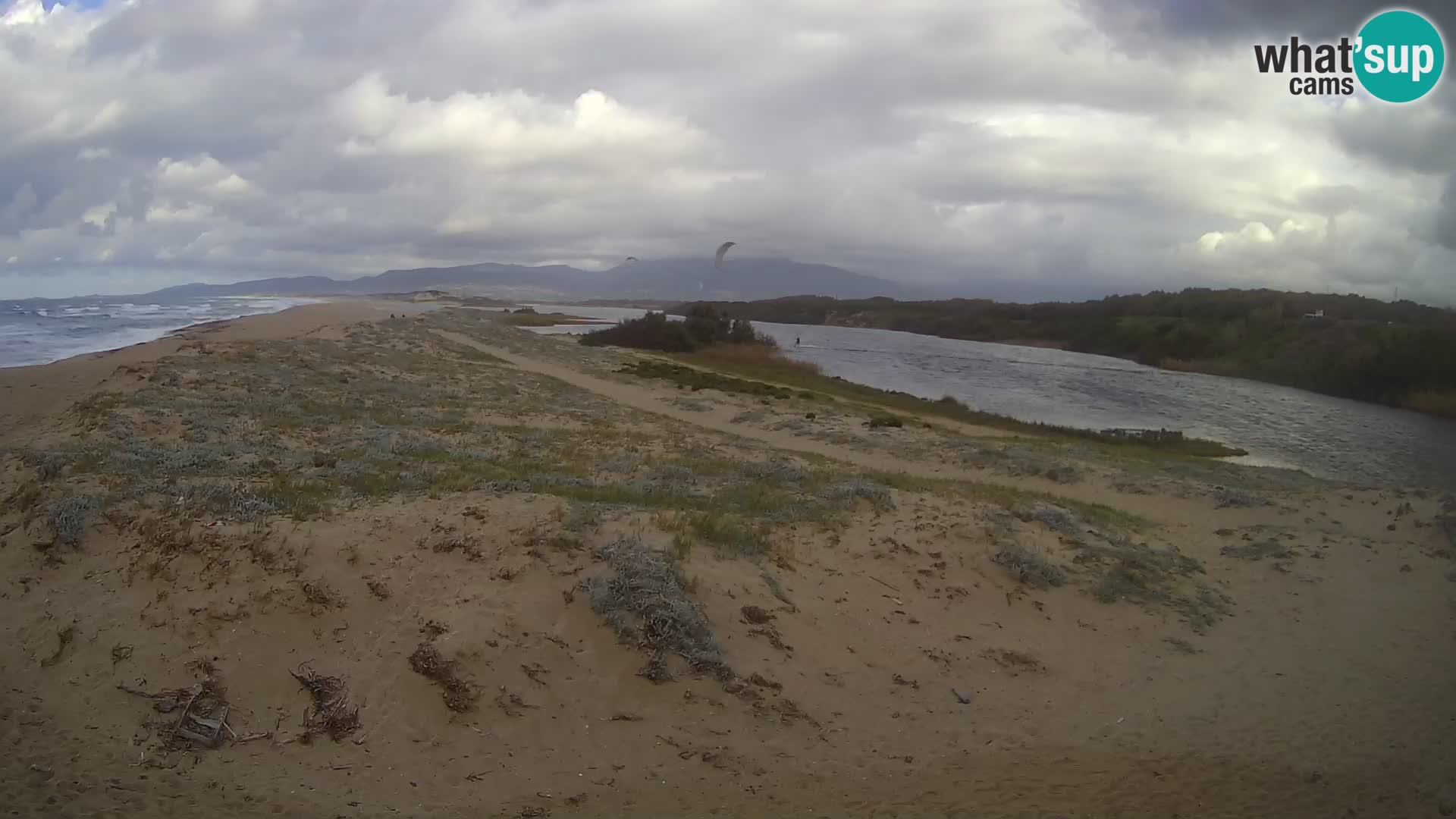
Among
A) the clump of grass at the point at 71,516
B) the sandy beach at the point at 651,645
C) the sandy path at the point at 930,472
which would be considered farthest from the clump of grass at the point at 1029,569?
the clump of grass at the point at 71,516

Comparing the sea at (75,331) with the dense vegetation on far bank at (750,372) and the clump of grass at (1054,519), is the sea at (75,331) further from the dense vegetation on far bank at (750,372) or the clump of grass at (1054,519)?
the clump of grass at (1054,519)

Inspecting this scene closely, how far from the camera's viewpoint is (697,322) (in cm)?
5794

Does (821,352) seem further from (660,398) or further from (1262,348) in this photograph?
(660,398)

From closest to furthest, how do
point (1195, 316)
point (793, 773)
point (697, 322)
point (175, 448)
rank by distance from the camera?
1. point (793, 773)
2. point (175, 448)
3. point (697, 322)
4. point (1195, 316)

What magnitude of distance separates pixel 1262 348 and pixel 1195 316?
17191 mm

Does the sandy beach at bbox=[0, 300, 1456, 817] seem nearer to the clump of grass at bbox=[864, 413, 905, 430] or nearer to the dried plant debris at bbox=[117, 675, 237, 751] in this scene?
the dried plant debris at bbox=[117, 675, 237, 751]

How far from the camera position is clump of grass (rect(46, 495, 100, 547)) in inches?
269

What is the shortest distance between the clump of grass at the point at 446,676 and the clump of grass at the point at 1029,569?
6.25 m

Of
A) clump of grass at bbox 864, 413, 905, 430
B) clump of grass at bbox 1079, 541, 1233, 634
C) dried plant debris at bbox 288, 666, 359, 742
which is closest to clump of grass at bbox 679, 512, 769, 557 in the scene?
dried plant debris at bbox 288, 666, 359, 742

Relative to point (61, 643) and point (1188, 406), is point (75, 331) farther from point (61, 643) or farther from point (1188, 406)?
point (1188, 406)

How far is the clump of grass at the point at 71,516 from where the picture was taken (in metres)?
6.83

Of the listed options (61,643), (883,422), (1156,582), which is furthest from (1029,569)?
(883,422)

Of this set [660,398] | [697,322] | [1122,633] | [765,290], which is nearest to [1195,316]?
[697,322]

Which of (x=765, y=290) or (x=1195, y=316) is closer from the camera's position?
(x=1195, y=316)
